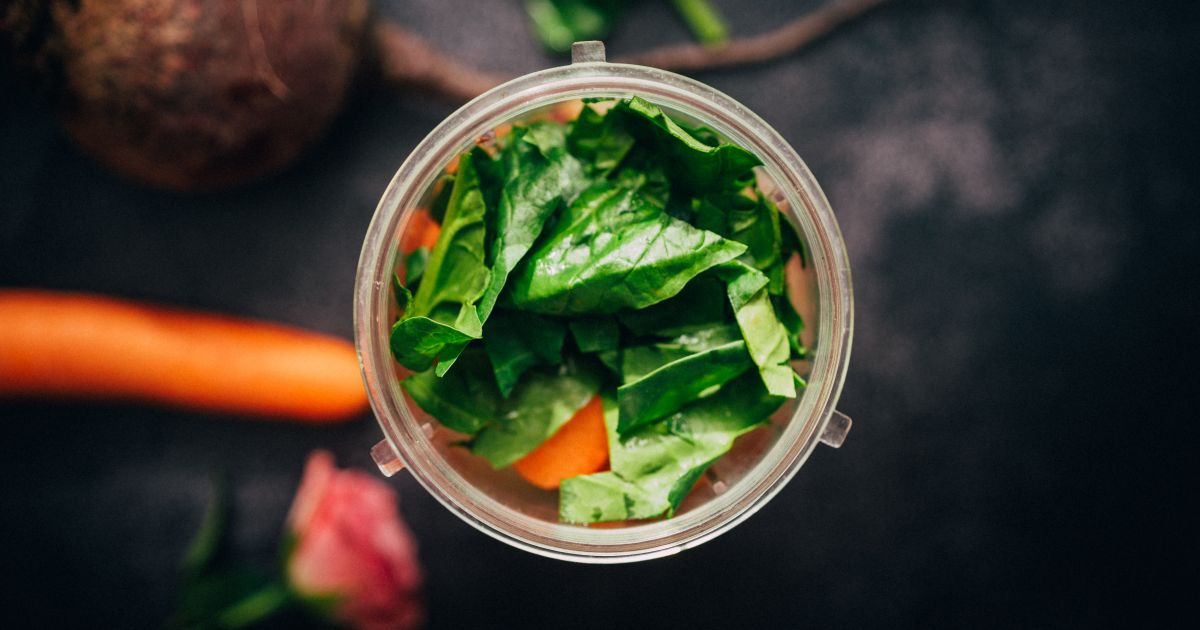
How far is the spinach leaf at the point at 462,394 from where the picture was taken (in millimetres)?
536

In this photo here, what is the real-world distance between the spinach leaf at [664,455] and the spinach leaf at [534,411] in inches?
1.1

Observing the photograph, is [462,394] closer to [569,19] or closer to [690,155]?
[690,155]

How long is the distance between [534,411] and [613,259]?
121mm

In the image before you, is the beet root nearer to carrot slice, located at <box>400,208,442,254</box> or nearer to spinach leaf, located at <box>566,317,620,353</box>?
carrot slice, located at <box>400,208,442,254</box>

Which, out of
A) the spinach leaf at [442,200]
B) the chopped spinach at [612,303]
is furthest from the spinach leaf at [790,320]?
the spinach leaf at [442,200]

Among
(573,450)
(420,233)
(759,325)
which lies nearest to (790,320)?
(759,325)

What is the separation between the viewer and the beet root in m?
0.65

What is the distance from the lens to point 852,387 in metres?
0.78

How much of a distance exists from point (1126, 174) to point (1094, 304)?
0.14m

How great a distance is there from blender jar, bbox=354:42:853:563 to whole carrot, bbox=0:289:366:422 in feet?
0.76

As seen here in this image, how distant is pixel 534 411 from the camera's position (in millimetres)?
533

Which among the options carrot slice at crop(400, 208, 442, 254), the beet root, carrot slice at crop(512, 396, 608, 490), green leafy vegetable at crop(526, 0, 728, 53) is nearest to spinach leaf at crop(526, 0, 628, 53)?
green leafy vegetable at crop(526, 0, 728, 53)

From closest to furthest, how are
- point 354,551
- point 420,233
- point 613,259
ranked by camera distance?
1. point 613,259
2. point 420,233
3. point 354,551

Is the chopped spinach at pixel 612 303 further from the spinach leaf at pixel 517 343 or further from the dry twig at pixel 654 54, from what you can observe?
the dry twig at pixel 654 54
